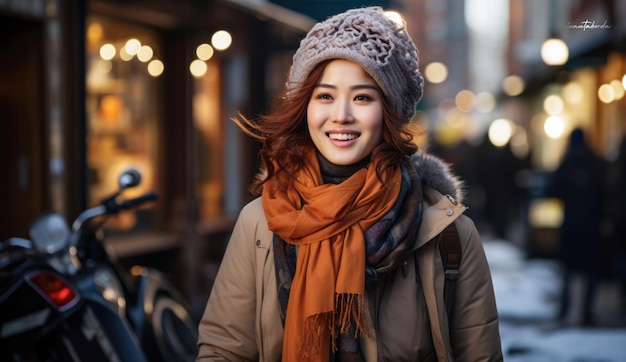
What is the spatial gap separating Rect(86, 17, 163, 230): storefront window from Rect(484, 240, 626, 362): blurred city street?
412 centimetres

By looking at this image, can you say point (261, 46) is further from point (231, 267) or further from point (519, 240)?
point (231, 267)

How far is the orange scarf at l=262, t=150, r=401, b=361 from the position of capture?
7.23 feet

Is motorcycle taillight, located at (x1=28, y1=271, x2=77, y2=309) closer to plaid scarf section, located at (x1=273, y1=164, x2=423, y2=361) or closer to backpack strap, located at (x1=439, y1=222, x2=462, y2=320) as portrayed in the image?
plaid scarf section, located at (x1=273, y1=164, x2=423, y2=361)

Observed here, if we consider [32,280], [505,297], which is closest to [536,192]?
[505,297]

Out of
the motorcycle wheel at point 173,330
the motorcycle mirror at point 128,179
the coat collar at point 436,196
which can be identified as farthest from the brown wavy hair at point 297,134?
the motorcycle wheel at point 173,330

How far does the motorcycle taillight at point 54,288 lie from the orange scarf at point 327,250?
136 centimetres

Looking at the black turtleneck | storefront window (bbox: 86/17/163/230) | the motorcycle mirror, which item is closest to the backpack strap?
the black turtleneck

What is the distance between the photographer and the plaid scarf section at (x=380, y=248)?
7.30ft

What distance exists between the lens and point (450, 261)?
227 centimetres

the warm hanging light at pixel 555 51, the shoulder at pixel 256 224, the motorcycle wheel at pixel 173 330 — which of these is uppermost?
the warm hanging light at pixel 555 51

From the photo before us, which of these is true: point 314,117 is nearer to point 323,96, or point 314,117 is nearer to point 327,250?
point 323,96

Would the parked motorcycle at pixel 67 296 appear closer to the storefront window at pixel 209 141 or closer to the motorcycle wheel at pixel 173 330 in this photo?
the motorcycle wheel at pixel 173 330

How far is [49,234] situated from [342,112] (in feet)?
5.84

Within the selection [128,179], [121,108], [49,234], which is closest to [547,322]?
[121,108]
